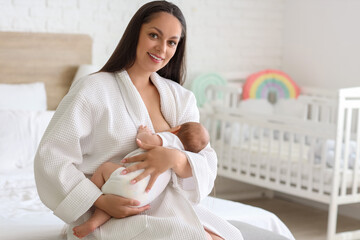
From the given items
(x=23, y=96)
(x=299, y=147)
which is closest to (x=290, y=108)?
(x=299, y=147)

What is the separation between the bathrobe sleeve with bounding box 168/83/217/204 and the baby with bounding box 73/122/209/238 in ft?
0.13

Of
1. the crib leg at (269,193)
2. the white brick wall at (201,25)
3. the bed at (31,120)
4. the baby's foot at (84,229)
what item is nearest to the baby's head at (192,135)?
the baby's foot at (84,229)

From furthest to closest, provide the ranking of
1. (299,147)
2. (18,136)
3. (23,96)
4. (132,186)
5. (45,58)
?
(299,147)
(45,58)
(23,96)
(18,136)
(132,186)

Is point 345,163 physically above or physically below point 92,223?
below

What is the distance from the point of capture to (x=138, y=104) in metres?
1.63

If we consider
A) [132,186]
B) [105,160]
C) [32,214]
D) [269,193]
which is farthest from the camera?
[269,193]

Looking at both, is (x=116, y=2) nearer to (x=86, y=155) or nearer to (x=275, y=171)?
(x=275, y=171)

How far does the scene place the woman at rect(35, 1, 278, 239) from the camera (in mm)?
1501

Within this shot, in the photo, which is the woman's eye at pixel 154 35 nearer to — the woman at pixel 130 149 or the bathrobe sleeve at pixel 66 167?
the woman at pixel 130 149

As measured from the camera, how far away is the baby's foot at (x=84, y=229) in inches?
58.6

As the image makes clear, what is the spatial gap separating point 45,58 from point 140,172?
2.10m

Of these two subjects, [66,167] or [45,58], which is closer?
[66,167]

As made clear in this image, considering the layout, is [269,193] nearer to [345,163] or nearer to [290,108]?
[290,108]

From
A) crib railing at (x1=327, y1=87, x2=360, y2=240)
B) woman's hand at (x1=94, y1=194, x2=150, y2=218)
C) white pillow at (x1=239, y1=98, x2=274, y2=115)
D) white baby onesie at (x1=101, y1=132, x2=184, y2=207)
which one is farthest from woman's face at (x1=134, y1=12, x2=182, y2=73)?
white pillow at (x1=239, y1=98, x2=274, y2=115)
